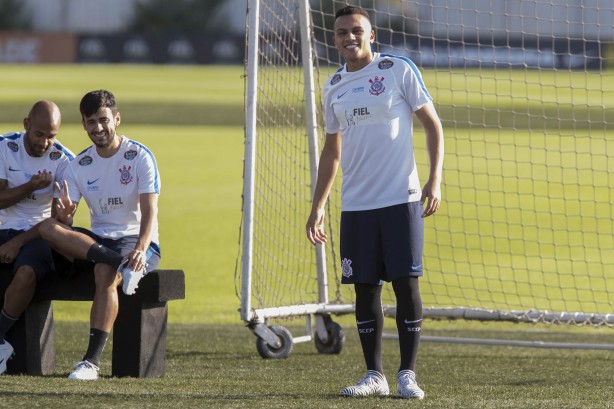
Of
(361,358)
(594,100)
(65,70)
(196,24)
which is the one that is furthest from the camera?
(196,24)

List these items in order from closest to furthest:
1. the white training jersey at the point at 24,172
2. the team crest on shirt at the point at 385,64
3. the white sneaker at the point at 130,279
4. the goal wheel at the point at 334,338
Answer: the team crest on shirt at the point at 385,64 → the white sneaker at the point at 130,279 → the white training jersey at the point at 24,172 → the goal wheel at the point at 334,338

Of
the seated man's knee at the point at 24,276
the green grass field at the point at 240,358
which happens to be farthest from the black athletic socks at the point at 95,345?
the seated man's knee at the point at 24,276

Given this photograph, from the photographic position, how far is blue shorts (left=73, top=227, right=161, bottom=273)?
5.51 meters

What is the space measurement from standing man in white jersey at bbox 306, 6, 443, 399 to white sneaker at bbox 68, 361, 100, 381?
1.22 m

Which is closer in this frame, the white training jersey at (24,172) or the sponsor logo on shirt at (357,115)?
the sponsor logo on shirt at (357,115)

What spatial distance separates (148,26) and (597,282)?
4776 centimetres

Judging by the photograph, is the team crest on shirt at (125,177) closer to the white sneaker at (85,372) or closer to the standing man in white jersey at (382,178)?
the white sneaker at (85,372)

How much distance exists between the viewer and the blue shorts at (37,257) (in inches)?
218

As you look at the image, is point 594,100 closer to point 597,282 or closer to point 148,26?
point 597,282

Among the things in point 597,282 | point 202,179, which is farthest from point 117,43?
point 597,282

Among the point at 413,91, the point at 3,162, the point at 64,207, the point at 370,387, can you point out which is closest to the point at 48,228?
the point at 64,207

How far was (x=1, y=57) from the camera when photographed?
48.2 m

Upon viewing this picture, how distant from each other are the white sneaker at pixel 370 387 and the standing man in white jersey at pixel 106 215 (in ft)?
3.63

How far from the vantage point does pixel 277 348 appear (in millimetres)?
6648
